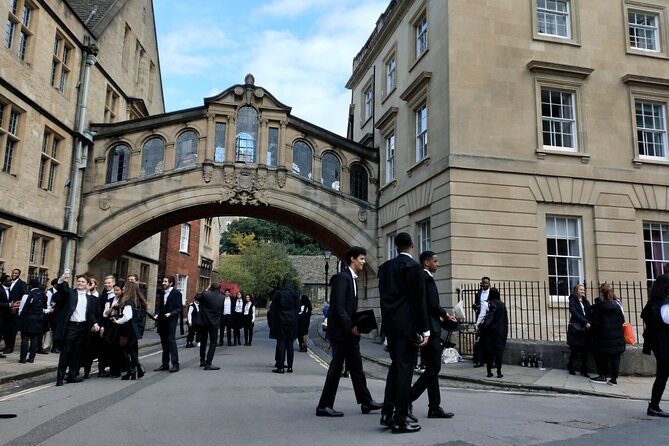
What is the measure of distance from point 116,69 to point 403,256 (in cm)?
2077

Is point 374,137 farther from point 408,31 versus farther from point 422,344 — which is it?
point 422,344

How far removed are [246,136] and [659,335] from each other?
55.8 feet

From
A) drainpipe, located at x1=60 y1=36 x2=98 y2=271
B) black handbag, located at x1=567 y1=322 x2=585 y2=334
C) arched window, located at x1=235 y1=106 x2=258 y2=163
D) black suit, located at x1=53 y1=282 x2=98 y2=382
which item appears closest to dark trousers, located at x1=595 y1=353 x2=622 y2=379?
black handbag, located at x1=567 y1=322 x2=585 y2=334

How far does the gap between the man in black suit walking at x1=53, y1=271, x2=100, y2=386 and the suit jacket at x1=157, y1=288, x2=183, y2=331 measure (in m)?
1.20

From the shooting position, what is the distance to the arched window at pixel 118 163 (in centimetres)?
2070

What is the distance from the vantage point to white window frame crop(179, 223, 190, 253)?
112 feet

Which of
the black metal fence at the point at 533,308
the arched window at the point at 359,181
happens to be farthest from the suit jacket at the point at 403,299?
the arched window at the point at 359,181

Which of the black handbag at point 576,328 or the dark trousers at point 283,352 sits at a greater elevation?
the black handbag at point 576,328

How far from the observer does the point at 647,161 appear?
16.4 meters

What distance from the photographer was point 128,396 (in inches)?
308

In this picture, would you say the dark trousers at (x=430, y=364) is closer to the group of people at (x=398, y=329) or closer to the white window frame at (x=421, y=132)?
the group of people at (x=398, y=329)

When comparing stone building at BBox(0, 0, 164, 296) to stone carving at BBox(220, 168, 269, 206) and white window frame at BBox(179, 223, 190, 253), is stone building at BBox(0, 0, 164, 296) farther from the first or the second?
white window frame at BBox(179, 223, 190, 253)

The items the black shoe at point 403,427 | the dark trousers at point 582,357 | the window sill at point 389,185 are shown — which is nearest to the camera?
the black shoe at point 403,427

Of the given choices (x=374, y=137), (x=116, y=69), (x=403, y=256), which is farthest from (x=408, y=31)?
(x=403, y=256)
